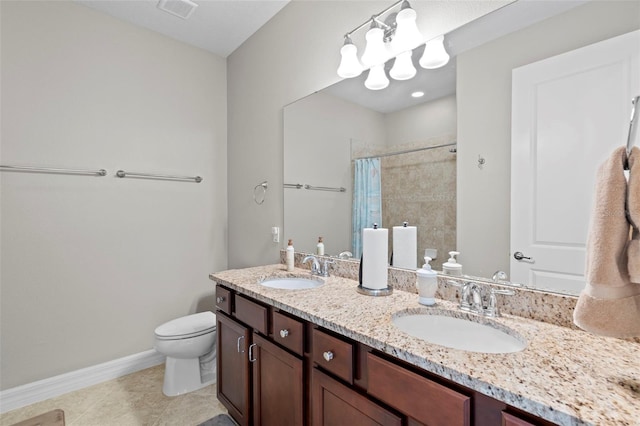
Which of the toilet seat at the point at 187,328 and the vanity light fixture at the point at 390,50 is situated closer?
the vanity light fixture at the point at 390,50

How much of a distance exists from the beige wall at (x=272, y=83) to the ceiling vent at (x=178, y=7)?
0.50 meters

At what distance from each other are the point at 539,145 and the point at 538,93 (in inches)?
7.1

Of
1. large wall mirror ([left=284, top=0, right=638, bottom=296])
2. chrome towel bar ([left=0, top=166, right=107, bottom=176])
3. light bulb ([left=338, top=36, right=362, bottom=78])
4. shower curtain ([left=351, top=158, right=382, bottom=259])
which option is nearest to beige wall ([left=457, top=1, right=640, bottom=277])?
large wall mirror ([left=284, top=0, right=638, bottom=296])

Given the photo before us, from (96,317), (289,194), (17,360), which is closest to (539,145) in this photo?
(289,194)

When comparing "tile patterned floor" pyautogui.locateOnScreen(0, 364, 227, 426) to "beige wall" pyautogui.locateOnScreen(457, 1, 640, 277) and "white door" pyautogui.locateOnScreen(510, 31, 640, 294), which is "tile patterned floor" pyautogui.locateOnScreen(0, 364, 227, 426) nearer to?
"beige wall" pyautogui.locateOnScreen(457, 1, 640, 277)

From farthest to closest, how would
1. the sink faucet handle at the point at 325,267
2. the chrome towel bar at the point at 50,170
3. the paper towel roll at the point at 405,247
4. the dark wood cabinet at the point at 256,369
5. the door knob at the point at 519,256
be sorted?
the chrome towel bar at the point at 50,170 < the sink faucet handle at the point at 325,267 < the paper towel roll at the point at 405,247 < the dark wood cabinet at the point at 256,369 < the door knob at the point at 519,256

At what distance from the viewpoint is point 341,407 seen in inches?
39.4

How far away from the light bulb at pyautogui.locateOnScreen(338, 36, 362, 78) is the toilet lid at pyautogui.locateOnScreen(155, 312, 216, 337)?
1873 mm

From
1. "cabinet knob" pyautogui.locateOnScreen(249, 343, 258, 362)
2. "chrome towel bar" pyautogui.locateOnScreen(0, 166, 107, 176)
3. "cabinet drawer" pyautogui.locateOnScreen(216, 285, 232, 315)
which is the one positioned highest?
"chrome towel bar" pyautogui.locateOnScreen(0, 166, 107, 176)

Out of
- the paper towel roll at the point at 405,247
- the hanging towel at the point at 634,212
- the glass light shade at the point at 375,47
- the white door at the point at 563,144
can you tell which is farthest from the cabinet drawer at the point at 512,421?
the glass light shade at the point at 375,47

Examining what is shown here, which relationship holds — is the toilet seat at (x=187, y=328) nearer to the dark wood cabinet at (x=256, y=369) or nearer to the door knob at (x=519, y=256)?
Result: the dark wood cabinet at (x=256, y=369)

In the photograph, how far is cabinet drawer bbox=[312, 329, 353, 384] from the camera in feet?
3.19

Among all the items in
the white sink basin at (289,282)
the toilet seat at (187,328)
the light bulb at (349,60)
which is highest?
the light bulb at (349,60)

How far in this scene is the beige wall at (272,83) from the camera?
68.1 inches
